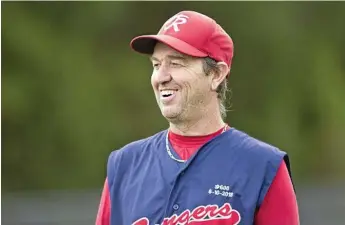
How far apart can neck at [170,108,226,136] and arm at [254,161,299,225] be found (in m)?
0.26

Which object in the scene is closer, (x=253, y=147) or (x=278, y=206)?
(x=278, y=206)

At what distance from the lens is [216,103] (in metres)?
2.69

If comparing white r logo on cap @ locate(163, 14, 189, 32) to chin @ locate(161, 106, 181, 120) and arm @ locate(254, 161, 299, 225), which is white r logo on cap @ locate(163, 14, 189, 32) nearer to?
chin @ locate(161, 106, 181, 120)

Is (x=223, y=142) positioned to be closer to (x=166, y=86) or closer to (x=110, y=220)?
(x=166, y=86)

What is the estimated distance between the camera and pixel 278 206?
2551 mm

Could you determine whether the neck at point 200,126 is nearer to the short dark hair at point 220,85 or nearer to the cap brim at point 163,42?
the short dark hair at point 220,85

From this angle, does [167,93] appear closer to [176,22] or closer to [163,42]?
[163,42]

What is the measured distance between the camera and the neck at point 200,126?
8.73 ft

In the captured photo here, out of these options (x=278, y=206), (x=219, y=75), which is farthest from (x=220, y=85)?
(x=278, y=206)

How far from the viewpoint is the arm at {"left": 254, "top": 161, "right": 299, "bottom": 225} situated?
2.54 meters

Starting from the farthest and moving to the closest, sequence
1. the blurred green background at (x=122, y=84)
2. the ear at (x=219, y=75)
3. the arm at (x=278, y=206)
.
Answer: the blurred green background at (x=122, y=84) → the ear at (x=219, y=75) → the arm at (x=278, y=206)

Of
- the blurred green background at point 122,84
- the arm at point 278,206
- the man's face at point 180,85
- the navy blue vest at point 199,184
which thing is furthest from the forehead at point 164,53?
the blurred green background at point 122,84

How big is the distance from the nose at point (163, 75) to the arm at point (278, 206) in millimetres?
445

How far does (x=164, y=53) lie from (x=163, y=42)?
4cm
